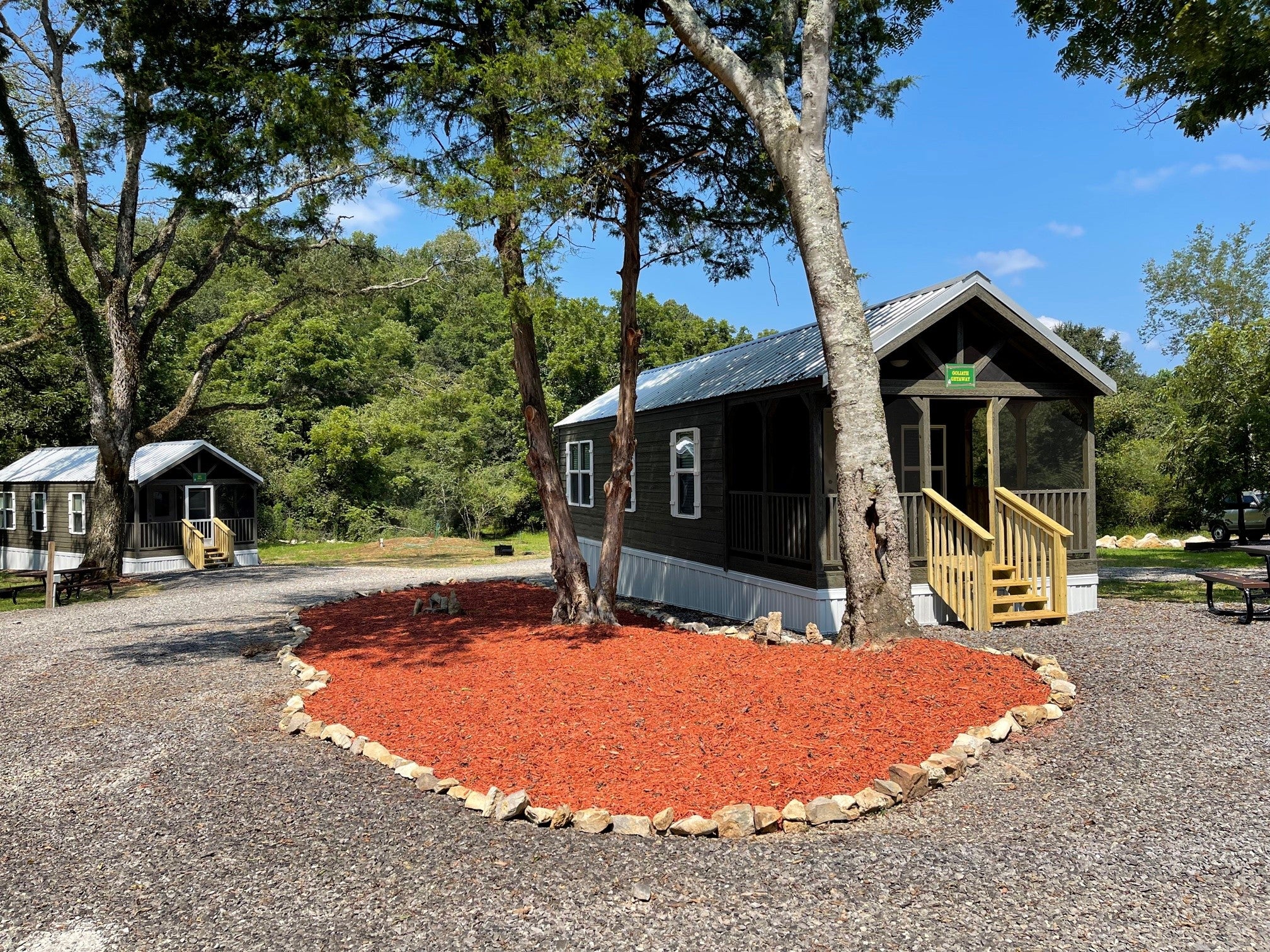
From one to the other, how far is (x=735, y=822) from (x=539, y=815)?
1.14 meters

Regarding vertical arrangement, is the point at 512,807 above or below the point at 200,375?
below

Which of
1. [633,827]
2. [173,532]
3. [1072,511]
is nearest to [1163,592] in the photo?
[1072,511]

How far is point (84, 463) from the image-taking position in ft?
83.9

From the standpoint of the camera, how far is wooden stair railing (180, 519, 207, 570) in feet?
79.9

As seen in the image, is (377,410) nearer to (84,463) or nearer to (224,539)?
(224,539)

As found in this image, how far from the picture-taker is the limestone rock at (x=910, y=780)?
5.01 m

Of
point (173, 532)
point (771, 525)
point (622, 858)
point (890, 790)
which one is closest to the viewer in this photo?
point (622, 858)

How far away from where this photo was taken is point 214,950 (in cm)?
354

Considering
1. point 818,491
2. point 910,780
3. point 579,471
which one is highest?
point 579,471

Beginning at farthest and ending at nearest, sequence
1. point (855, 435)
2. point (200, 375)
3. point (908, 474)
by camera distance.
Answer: point (200, 375) → point (908, 474) → point (855, 435)

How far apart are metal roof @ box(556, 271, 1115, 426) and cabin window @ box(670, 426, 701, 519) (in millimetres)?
694

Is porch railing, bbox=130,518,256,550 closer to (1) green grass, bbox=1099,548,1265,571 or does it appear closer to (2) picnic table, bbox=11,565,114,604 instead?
(2) picnic table, bbox=11,565,114,604

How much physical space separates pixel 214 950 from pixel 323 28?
9417 mm

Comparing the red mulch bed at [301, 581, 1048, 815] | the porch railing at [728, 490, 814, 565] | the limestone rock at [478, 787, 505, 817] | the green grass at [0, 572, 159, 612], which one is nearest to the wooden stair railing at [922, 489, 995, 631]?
the porch railing at [728, 490, 814, 565]
